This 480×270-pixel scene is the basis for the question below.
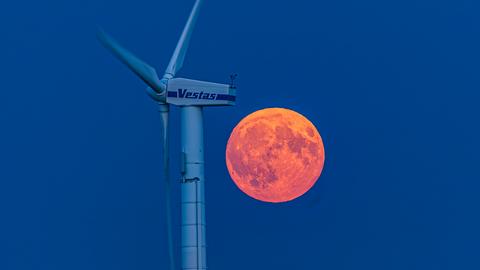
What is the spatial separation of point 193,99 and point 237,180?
5.11 meters

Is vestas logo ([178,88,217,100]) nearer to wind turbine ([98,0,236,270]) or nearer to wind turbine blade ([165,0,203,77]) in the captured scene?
wind turbine ([98,0,236,270])

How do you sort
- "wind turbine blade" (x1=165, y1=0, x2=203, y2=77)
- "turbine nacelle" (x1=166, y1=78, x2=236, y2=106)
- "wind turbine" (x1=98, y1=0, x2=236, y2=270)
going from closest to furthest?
"wind turbine" (x1=98, y1=0, x2=236, y2=270) → "turbine nacelle" (x1=166, y1=78, x2=236, y2=106) → "wind turbine blade" (x1=165, y1=0, x2=203, y2=77)

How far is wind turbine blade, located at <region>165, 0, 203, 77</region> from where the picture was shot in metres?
56.6

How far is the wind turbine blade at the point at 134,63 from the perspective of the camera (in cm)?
5187

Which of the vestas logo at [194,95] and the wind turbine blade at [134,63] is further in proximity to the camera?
the vestas logo at [194,95]

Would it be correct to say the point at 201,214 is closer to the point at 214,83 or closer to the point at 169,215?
the point at 169,215

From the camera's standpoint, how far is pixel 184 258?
54094 mm

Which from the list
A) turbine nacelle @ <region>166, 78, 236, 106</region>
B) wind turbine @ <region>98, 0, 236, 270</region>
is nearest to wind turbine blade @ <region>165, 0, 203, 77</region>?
wind turbine @ <region>98, 0, 236, 270</region>

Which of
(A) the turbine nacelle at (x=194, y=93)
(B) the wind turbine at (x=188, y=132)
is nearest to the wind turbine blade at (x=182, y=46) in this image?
(B) the wind turbine at (x=188, y=132)

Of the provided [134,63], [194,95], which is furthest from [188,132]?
[134,63]

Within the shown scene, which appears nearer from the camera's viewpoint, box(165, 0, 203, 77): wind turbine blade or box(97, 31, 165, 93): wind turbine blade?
box(97, 31, 165, 93): wind turbine blade

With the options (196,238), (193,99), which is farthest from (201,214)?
(193,99)

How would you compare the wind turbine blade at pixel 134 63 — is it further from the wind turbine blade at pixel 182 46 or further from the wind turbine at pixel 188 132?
the wind turbine blade at pixel 182 46

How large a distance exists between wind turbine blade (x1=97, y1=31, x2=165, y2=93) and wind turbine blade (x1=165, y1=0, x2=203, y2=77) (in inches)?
60.8
